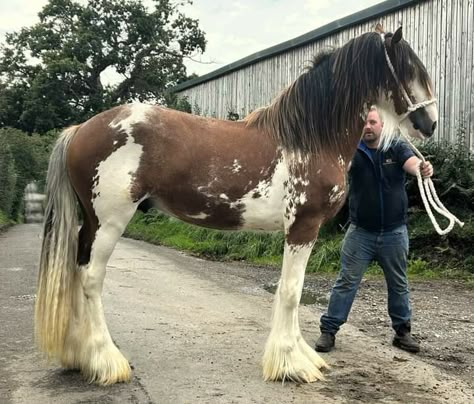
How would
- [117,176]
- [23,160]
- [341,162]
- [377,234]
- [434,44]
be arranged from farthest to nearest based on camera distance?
[23,160] < [434,44] < [377,234] < [341,162] < [117,176]

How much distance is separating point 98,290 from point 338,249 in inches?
229

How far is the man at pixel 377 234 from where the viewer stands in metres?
4.12

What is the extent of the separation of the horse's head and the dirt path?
1742 mm

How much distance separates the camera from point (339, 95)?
11.4ft

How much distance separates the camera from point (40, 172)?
78.2 ft

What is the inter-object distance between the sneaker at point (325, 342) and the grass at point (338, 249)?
1808mm

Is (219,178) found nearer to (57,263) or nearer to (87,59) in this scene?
(57,263)

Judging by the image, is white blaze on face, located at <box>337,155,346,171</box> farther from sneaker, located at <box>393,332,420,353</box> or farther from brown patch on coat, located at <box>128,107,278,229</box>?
sneaker, located at <box>393,332,420,353</box>

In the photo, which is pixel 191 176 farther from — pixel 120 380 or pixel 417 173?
pixel 417 173

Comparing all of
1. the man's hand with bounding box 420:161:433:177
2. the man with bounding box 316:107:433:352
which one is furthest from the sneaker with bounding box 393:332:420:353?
the man's hand with bounding box 420:161:433:177

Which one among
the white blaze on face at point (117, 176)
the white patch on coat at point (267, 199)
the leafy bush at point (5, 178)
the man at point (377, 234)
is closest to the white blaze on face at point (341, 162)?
the white patch on coat at point (267, 199)

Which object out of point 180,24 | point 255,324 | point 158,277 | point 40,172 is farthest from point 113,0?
point 255,324

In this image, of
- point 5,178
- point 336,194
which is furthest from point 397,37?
point 5,178

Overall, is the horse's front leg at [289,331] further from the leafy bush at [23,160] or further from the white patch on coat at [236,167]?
the leafy bush at [23,160]
